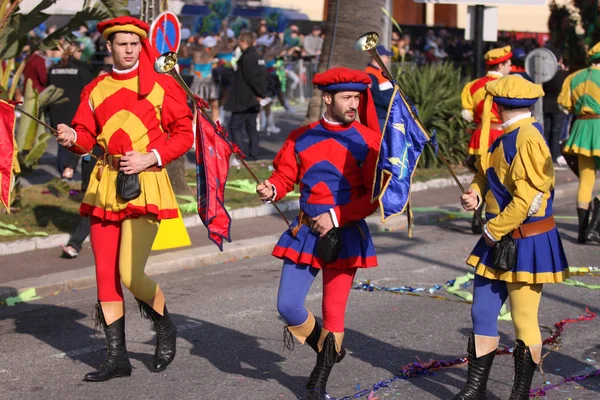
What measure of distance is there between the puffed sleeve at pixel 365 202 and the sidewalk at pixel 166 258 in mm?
4021

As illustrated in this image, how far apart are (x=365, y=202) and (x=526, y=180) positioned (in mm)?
853

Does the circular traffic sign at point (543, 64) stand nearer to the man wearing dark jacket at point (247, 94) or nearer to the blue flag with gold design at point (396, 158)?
the man wearing dark jacket at point (247, 94)

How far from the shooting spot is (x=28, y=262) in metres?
9.92

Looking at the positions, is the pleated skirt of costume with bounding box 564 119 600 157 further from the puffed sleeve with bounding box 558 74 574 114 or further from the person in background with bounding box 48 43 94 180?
the person in background with bounding box 48 43 94 180

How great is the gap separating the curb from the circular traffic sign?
→ 204 centimetres

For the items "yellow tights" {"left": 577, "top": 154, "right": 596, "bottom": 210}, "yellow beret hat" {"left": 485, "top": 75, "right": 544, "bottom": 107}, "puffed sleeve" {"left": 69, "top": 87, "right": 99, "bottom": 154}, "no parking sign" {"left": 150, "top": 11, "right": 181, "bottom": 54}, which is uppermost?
"no parking sign" {"left": 150, "top": 11, "right": 181, "bottom": 54}

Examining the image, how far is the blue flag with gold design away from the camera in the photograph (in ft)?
17.9

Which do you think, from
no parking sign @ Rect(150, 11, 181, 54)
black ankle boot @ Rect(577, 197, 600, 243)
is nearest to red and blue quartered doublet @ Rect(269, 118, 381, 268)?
black ankle boot @ Rect(577, 197, 600, 243)

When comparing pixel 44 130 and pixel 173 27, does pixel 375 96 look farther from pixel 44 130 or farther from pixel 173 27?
pixel 44 130

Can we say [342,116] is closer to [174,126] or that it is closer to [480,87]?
[174,126]

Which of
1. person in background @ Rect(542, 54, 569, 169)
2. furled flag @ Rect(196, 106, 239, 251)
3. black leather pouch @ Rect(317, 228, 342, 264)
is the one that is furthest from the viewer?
person in background @ Rect(542, 54, 569, 169)

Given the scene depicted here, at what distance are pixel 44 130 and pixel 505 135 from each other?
7.77 m

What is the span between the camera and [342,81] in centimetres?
558

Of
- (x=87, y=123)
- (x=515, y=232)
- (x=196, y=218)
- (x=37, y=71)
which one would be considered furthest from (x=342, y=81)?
(x=37, y=71)
